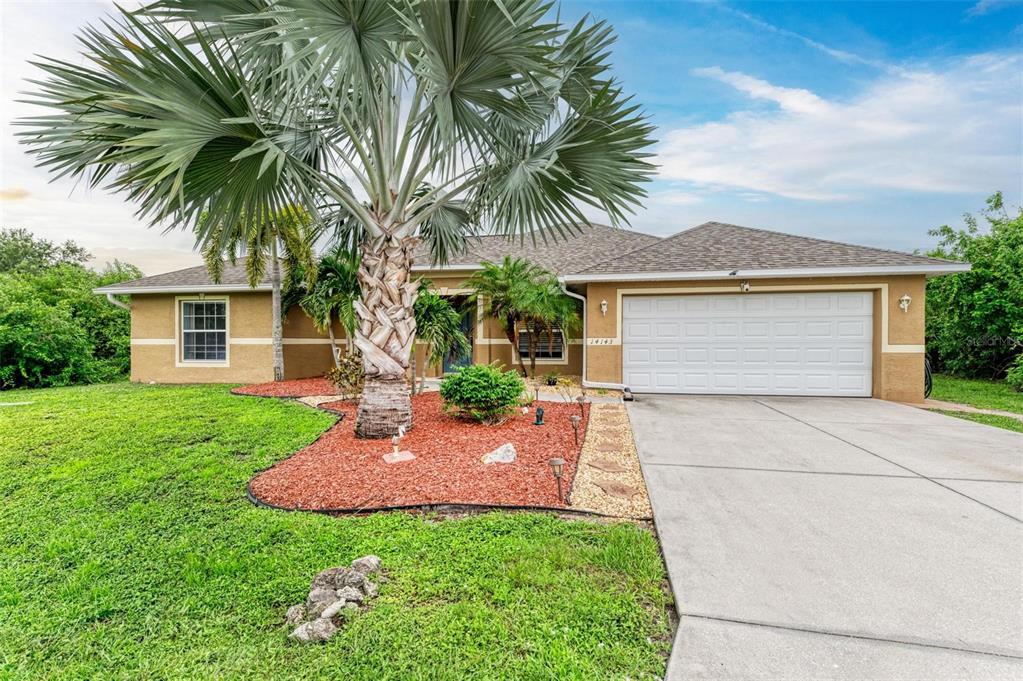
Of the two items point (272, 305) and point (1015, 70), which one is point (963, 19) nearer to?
point (1015, 70)

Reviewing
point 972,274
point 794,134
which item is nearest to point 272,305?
point 794,134

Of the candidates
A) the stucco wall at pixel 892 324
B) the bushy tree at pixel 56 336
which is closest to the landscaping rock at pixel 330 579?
the stucco wall at pixel 892 324

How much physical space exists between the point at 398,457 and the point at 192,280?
10743 mm

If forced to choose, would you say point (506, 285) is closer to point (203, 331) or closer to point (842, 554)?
point (842, 554)

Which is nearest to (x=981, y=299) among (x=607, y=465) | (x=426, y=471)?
(x=607, y=465)

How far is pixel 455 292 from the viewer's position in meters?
10.4

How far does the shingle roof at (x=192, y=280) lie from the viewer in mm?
11008

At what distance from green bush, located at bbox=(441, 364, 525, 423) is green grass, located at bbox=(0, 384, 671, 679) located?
8.63ft

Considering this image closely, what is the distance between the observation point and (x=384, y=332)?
5.17 metres

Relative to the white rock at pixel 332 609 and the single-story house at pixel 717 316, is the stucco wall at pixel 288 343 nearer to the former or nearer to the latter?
Answer: the single-story house at pixel 717 316

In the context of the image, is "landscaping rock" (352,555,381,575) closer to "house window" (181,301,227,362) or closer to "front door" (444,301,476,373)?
"front door" (444,301,476,373)

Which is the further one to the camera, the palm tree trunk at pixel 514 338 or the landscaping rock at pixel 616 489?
the palm tree trunk at pixel 514 338

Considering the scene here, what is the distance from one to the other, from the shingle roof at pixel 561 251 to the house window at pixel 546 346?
1915 millimetres

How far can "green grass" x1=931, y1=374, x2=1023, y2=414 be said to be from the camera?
334 inches
